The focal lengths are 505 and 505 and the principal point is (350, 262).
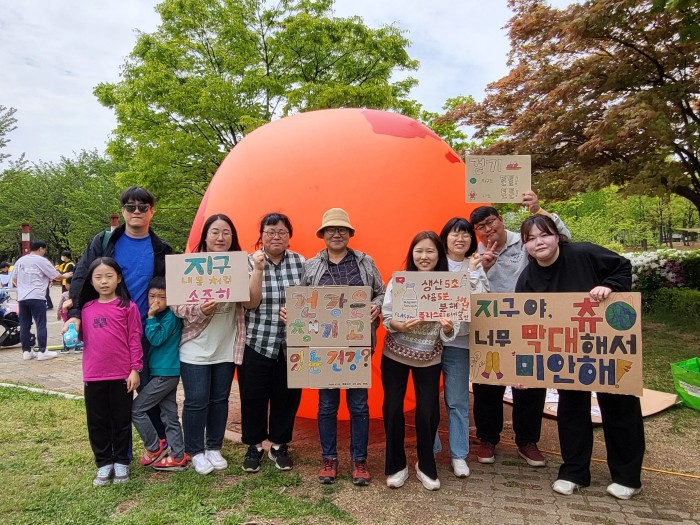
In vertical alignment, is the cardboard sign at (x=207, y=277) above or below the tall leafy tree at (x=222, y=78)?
below

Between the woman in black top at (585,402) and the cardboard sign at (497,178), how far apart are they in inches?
25.7

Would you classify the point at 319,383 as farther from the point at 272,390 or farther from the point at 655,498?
the point at 655,498

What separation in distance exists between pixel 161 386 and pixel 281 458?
998 millimetres

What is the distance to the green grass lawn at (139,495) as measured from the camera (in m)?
3.01

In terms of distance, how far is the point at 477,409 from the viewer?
156 inches

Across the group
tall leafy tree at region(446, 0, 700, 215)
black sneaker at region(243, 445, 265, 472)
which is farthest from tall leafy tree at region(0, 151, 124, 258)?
black sneaker at region(243, 445, 265, 472)

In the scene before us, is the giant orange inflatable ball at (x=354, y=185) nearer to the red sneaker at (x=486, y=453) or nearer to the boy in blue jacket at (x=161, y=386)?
the red sneaker at (x=486, y=453)

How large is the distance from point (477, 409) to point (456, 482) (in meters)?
0.67

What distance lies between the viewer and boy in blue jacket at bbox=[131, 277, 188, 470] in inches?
137

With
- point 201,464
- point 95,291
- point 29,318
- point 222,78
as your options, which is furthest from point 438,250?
point 222,78

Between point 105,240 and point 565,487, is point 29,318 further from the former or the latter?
point 565,487

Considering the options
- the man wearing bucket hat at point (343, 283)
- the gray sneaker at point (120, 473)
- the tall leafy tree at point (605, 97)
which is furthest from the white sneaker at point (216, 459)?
the tall leafy tree at point (605, 97)

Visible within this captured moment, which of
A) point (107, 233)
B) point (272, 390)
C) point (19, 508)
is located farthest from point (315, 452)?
point (107, 233)

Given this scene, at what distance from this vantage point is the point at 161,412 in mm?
3695
